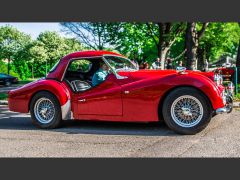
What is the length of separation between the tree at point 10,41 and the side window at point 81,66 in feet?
137

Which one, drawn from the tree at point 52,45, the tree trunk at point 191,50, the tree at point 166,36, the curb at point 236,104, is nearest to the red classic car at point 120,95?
the curb at point 236,104

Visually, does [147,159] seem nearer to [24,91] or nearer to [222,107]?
[222,107]

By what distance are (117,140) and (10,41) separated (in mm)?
49164

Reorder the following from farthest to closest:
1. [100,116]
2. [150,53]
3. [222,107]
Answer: [150,53] → [100,116] → [222,107]

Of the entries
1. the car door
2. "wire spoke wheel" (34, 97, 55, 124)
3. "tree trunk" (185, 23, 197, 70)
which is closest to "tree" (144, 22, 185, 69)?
"tree trunk" (185, 23, 197, 70)

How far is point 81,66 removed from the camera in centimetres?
950

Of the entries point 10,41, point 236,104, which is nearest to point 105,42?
point 10,41

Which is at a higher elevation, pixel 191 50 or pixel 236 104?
pixel 191 50

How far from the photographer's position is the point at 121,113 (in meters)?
8.03

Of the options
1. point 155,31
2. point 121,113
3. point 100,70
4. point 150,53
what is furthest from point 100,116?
point 150,53

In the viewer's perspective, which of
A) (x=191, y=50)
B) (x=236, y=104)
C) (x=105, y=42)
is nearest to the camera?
(x=236, y=104)

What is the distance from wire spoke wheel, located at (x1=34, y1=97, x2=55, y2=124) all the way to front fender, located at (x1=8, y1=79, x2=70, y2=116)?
231 mm

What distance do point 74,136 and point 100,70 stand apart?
5.55ft

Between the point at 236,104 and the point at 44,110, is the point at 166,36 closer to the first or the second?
the point at 236,104
